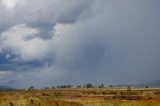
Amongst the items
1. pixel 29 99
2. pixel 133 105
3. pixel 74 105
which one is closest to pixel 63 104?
pixel 74 105

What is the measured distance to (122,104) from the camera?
74.9 metres

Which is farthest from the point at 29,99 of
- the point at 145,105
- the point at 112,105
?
the point at 145,105

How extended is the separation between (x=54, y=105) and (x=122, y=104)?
1314cm

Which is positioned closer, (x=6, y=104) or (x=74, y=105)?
(x=6, y=104)

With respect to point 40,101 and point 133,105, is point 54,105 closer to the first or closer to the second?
point 40,101

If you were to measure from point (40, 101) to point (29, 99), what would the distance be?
246 centimetres

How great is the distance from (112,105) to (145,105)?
582cm

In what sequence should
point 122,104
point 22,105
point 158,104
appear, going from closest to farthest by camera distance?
1. point 22,105
2. point 158,104
3. point 122,104

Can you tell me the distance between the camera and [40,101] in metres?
69.4

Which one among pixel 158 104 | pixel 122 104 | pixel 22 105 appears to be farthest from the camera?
pixel 122 104

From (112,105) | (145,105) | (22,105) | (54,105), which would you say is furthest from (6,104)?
(145,105)

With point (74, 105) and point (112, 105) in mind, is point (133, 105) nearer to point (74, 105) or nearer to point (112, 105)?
point (112, 105)

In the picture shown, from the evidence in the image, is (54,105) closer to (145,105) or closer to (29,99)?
(29,99)

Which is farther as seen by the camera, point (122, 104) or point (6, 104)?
point (122, 104)
